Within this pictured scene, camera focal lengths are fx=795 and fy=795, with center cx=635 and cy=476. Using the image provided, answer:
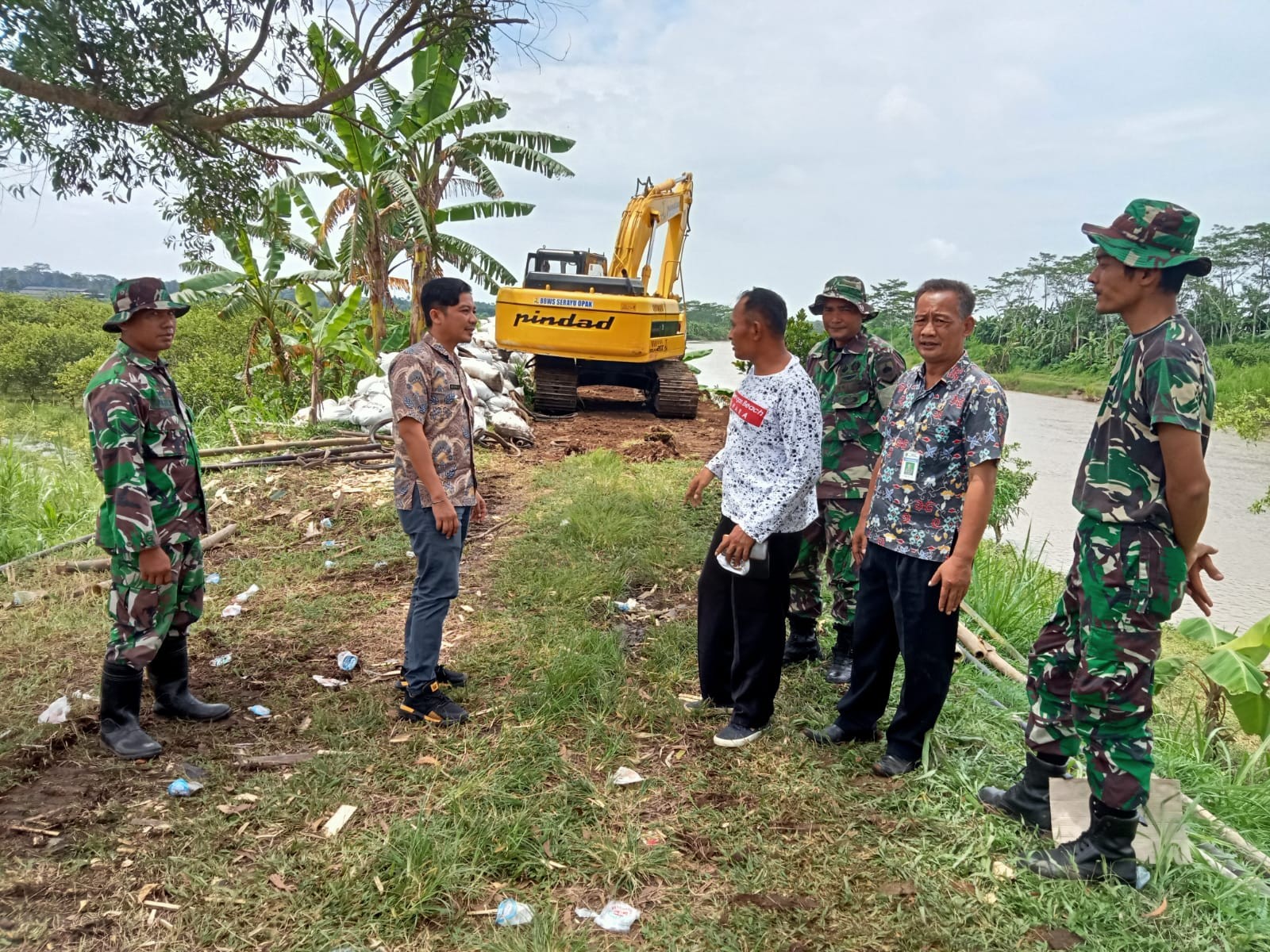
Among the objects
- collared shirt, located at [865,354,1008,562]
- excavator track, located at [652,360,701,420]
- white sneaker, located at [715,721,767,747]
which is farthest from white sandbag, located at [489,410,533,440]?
collared shirt, located at [865,354,1008,562]

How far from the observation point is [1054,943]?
2125 millimetres

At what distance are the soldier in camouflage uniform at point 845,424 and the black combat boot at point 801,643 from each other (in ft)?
0.49

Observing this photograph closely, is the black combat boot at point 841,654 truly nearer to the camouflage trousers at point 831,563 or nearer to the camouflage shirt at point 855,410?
the camouflage trousers at point 831,563

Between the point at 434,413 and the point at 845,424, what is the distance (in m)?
1.84

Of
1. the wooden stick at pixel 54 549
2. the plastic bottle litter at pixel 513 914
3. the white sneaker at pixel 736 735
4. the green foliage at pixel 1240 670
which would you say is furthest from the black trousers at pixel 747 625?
the wooden stick at pixel 54 549

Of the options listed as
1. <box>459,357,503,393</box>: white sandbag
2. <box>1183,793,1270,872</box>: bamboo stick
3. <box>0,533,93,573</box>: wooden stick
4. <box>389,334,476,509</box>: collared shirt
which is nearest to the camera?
<box>1183,793,1270,872</box>: bamboo stick

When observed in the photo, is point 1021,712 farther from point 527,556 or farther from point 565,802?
point 527,556

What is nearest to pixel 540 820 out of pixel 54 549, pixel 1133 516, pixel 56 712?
pixel 1133 516

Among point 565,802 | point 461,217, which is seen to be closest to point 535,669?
point 565,802

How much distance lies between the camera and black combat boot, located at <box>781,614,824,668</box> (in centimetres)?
393

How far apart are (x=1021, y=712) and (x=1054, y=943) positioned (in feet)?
5.24

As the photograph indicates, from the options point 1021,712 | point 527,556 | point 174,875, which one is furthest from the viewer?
point 527,556

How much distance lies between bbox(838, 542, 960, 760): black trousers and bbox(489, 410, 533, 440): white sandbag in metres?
6.61

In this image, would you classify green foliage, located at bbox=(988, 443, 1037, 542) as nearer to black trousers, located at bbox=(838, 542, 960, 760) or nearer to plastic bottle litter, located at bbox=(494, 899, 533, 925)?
black trousers, located at bbox=(838, 542, 960, 760)
